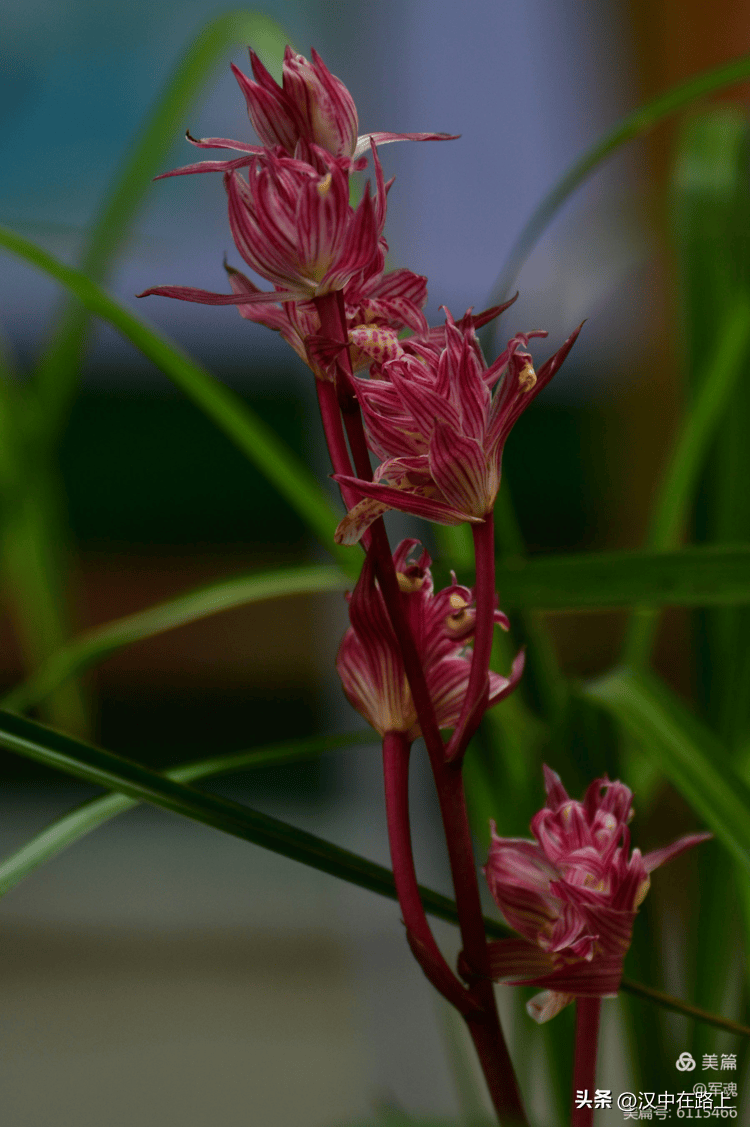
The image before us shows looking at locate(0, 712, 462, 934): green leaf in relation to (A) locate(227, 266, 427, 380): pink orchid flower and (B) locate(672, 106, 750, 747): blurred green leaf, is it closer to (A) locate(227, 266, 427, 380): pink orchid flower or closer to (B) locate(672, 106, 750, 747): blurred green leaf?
Answer: (A) locate(227, 266, 427, 380): pink orchid flower

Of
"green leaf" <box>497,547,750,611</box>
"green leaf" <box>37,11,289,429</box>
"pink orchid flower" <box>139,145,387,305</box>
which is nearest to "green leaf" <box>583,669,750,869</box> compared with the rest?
"green leaf" <box>497,547,750,611</box>

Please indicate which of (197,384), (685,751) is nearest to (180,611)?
(197,384)

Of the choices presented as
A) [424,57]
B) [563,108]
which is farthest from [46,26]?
[563,108]

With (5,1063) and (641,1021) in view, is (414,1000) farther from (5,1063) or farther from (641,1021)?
(641,1021)

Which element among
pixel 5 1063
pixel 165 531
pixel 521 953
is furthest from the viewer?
pixel 165 531

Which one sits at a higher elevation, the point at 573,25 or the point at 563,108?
the point at 573,25

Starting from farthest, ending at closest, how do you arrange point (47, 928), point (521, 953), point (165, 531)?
1. point (165, 531)
2. point (47, 928)
3. point (521, 953)
